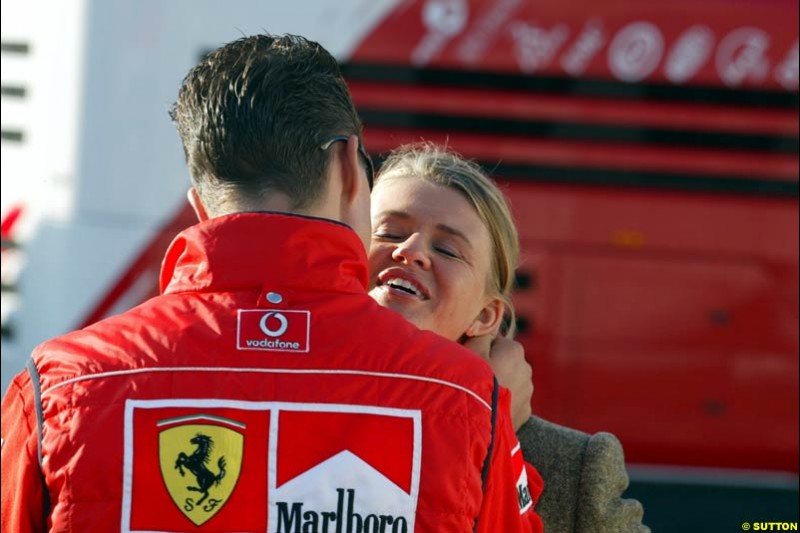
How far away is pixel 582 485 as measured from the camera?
6.57 feet

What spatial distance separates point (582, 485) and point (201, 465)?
0.83 metres

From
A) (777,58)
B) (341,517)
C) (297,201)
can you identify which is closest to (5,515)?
(341,517)

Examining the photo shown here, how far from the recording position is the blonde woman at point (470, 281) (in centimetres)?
200

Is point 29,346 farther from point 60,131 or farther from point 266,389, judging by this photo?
point 266,389

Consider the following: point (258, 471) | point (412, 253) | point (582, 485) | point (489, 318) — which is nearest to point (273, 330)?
point (258, 471)

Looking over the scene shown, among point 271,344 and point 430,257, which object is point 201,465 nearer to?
point 271,344

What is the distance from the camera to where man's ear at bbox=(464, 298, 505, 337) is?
88.4 inches

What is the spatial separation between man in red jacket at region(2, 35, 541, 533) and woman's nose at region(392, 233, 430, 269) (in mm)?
531

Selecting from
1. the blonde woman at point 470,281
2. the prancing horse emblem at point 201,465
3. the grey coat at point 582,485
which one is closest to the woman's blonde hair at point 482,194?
the blonde woman at point 470,281

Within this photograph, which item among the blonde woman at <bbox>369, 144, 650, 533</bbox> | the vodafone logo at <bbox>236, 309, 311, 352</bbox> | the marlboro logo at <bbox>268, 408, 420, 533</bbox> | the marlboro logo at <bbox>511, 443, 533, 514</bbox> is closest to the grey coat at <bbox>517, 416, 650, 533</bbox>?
the blonde woman at <bbox>369, 144, 650, 533</bbox>

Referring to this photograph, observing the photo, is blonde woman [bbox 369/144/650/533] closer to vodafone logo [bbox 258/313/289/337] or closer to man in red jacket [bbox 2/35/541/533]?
man in red jacket [bbox 2/35/541/533]

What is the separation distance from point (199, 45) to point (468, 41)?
1296 mm

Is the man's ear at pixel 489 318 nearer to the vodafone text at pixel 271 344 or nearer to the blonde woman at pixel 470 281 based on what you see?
the blonde woman at pixel 470 281

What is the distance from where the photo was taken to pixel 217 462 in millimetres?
1386
